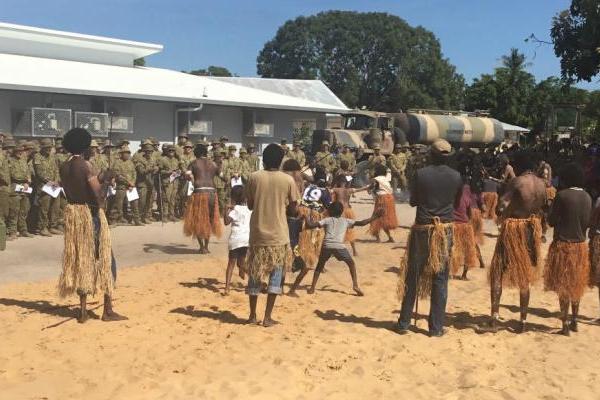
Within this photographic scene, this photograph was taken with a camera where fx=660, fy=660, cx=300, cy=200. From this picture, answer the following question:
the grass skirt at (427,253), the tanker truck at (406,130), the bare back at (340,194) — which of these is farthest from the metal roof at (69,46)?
the grass skirt at (427,253)

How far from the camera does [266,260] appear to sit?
6.18 m

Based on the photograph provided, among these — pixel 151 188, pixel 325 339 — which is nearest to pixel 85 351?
pixel 325 339

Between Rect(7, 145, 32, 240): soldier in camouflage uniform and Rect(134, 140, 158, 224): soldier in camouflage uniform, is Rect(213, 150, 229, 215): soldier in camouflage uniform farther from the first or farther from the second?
Rect(7, 145, 32, 240): soldier in camouflage uniform

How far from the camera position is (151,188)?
14.3m

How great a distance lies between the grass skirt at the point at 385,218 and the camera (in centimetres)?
1131

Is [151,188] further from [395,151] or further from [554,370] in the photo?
[554,370]

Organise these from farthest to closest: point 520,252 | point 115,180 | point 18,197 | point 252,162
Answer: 1. point 252,162
2. point 115,180
3. point 18,197
4. point 520,252

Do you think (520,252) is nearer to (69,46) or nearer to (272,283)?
(272,283)

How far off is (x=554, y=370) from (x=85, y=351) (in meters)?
3.95

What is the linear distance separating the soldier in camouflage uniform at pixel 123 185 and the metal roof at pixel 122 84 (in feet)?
9.67

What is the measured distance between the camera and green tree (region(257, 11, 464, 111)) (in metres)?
60.5

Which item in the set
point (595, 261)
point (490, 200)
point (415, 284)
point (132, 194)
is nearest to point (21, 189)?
point (132, 194)

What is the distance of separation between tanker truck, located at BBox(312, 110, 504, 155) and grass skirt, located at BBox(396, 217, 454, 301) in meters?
15.7

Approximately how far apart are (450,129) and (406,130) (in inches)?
91.0
